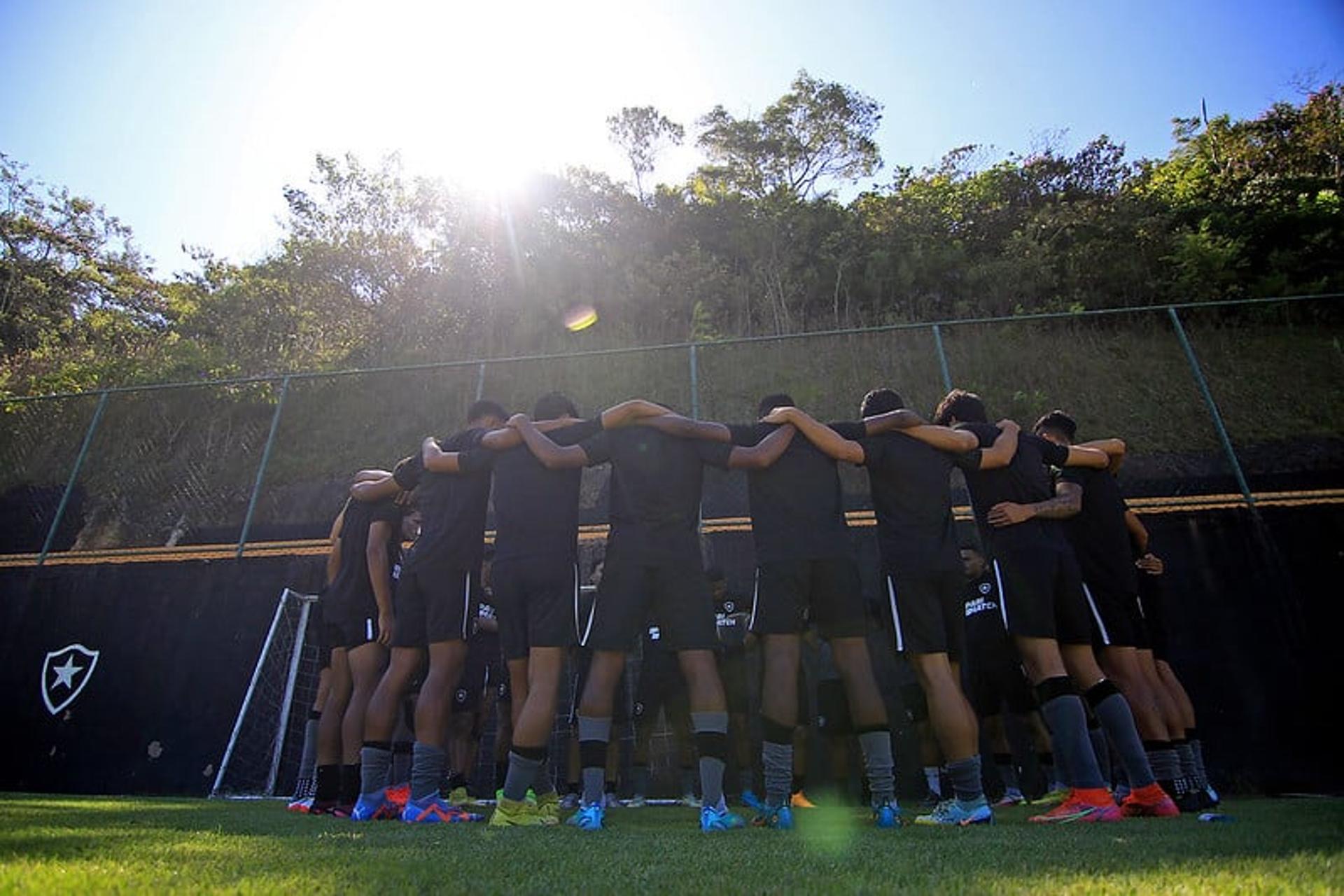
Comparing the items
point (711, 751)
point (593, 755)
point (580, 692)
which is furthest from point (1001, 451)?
point (580, 692)

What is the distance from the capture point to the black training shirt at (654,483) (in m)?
4.43

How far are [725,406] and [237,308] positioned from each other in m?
14.2

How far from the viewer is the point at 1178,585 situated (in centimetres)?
795

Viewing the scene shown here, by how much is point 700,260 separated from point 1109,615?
51.8 ft

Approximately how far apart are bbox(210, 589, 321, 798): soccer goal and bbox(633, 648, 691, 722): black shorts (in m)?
3.50

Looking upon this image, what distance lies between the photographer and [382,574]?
5.39 metres

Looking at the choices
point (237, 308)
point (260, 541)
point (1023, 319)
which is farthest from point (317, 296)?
point (1023, 319)

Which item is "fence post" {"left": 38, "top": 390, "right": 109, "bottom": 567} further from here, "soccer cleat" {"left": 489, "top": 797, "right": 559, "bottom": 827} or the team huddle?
"soccer cleat" {"left": 489, "top": 797, "right": 559, "bottom": 827}

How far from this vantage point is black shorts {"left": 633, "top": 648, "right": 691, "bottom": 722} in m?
6.73

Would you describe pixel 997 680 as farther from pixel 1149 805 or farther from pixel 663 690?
pixel 663 690

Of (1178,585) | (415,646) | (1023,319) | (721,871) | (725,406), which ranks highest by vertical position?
(1023,319)

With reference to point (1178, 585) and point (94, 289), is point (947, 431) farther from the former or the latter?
point (94, 289)

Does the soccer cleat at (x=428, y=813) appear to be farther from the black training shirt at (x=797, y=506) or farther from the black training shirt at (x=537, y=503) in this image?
the black training shirt at (x=797, y=506)

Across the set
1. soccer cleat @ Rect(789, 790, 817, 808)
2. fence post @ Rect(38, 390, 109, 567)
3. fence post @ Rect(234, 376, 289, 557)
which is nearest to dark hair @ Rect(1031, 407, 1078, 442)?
soccer cleat @ Rect(789, 790, 817, 808)
